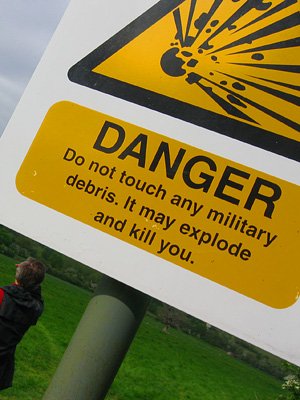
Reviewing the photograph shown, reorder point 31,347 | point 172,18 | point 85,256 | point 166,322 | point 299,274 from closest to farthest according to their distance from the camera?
point 299,274 < point 85,256 < point 172,18 < point 31,347 < point 166,322

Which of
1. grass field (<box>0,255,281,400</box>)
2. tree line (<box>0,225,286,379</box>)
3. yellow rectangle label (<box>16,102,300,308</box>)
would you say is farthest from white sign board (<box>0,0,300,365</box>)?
tree line (<box>0,225,286,379</box>)

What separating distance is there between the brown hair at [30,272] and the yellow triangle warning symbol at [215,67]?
5.71ft

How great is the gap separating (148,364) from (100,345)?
953 centimetres

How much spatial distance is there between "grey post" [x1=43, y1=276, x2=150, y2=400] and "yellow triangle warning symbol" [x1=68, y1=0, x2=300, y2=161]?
0.54m

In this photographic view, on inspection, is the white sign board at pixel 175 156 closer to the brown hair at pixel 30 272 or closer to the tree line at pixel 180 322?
the brown hair at pixel 30 272

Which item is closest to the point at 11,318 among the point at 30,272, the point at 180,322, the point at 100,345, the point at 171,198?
the point at 30,272

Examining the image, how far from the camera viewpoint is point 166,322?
494 inches

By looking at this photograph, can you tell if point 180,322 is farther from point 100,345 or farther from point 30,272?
point 100,345

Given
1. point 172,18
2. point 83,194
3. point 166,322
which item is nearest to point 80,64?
point 172,18

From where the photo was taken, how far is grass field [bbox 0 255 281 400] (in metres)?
8.25

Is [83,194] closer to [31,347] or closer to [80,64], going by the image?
[80,64]

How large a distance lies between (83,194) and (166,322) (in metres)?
11.6

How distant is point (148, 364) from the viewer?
10.3 meters

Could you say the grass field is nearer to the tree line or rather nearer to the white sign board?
the tree line
